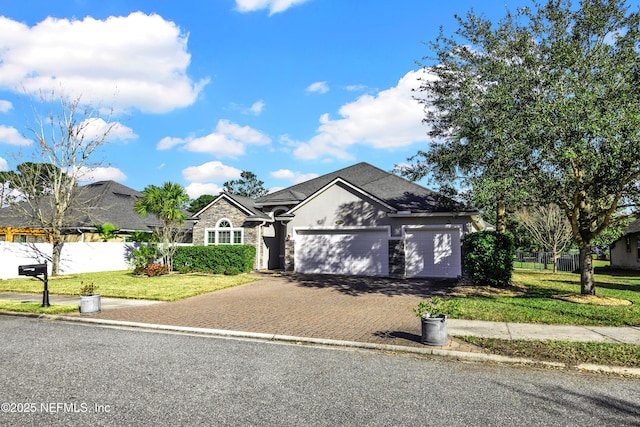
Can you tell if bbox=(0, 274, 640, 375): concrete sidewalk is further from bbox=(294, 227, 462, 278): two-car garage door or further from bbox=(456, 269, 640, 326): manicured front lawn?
bbox=(294, 227, 462, 278): two-car garage door

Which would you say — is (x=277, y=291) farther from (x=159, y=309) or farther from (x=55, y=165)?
(x=55, y=165)

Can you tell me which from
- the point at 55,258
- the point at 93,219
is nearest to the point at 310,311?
the point at 55,258

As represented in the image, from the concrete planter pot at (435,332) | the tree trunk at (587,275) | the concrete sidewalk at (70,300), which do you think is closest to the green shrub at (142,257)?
the concrete sidewalk at (70,300)

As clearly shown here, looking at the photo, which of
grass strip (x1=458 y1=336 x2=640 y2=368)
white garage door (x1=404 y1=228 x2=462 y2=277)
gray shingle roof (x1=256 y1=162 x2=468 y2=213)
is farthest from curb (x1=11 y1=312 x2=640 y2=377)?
gray shingle roof (x1=256 y1=162 x2=468 y2=213)

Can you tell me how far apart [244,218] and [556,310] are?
18.2m

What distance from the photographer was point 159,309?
39.7ft

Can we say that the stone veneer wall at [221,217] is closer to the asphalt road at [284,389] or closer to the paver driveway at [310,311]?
the paver driveway at [310,311]

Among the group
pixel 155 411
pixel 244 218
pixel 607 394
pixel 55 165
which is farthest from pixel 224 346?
pixel 55 165

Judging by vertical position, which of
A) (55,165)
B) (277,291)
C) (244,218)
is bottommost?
(277,291)

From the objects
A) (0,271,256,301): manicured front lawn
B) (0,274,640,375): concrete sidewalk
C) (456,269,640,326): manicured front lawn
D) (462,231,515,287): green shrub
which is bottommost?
(0,271,256,301): manicured front lawn

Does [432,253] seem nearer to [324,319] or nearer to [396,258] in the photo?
[396,258]

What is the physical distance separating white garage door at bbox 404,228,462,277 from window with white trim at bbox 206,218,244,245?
35.4 ft

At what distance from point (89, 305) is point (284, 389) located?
8.40 meters

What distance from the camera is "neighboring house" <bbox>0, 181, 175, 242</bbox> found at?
79.5 ft
